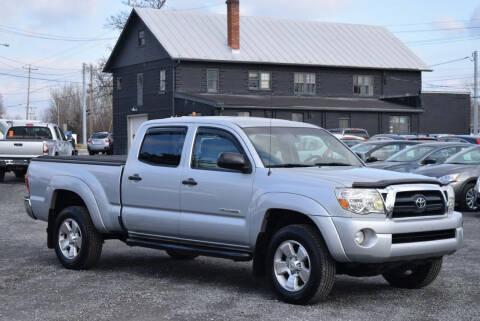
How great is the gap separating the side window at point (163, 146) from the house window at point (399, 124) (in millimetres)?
46326

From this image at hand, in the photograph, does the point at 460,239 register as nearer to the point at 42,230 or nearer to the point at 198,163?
the point at 198,163

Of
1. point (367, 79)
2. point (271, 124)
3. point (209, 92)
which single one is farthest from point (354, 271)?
point (367, 79)

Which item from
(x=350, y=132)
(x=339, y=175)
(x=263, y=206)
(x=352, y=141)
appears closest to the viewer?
(x=339, y=175)

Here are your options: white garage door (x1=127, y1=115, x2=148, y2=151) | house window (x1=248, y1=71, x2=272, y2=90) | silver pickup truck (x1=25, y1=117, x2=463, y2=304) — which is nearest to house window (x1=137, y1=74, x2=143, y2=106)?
white garage door (x1=127, y1=115, x2=148, y2=151)

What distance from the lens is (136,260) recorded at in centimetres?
1091

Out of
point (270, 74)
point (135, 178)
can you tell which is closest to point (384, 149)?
point (135, 178)

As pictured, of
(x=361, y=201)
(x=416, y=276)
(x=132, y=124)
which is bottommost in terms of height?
(x=416, y=276)

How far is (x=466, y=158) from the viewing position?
716 inches

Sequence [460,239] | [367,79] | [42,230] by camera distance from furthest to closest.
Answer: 1. [367,79]
2. [42,230]
3. [460,239]

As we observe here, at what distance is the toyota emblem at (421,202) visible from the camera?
7.79 meters

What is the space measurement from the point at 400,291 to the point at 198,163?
2568 millimetres

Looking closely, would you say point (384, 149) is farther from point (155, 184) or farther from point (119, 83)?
point (119, 83)

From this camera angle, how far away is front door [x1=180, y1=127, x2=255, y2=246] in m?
8.30

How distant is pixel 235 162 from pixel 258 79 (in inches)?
1728
